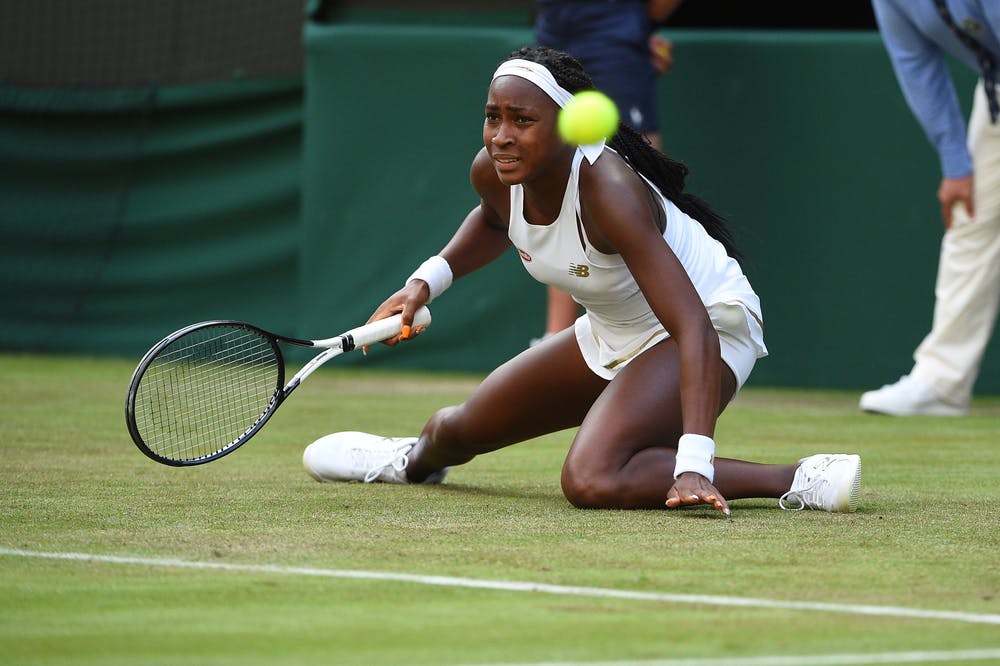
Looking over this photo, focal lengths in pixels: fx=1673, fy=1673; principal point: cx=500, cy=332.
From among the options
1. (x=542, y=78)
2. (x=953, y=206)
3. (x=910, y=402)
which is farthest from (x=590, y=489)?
(x=953, y=206)

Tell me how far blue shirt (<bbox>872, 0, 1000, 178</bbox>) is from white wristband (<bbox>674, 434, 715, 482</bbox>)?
3.19 metres

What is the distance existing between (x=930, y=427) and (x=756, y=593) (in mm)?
3616

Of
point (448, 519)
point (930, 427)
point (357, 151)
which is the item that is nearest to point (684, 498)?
point (448, 519)

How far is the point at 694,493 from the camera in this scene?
366 cm

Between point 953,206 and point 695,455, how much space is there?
340cm

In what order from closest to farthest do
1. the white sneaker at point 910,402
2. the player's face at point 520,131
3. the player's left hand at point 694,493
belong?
the player's left hand at point 694,493
the player's face at point 520,131
the white sneaker at point 910,402

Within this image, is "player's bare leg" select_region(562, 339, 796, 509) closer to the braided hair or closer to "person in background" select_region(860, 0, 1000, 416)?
the braided hair

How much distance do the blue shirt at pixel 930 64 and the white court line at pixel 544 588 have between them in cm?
406

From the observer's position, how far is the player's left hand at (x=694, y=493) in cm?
365

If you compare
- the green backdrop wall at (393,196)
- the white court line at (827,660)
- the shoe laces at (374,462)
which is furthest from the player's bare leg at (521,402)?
the green backdrop wall at (393,196)

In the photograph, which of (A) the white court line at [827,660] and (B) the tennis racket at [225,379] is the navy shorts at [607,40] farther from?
(A) the white court line at [827,660]

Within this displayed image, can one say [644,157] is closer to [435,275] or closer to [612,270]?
[612,270]

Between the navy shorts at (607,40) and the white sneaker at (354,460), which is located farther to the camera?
the navy shorts at (607,40)

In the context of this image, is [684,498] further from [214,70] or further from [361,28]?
[214,70]
